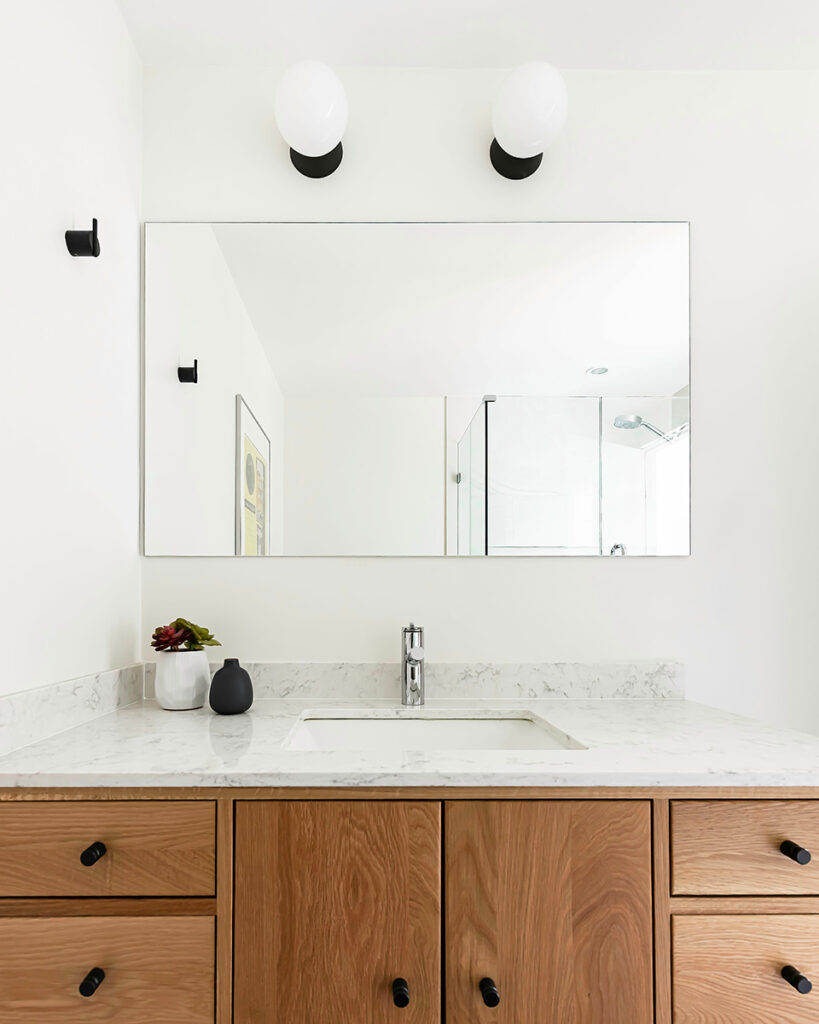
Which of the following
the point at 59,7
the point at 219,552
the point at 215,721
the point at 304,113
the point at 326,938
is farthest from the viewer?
the point at 219,552

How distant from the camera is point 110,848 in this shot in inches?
43.7

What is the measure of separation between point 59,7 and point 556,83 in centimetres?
104

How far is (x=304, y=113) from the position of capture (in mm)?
1688

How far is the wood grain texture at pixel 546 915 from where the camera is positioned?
112cm

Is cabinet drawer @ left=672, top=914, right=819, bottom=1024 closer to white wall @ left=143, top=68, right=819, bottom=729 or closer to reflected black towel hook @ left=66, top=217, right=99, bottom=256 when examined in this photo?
white wall @ left=143, top=68, right=819, bottom=729

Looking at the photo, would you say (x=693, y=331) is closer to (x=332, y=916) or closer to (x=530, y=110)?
(x=530, y=110)

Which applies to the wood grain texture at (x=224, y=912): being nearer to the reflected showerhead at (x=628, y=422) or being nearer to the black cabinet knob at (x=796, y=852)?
the black cabinet knob at (x=796, y=852)

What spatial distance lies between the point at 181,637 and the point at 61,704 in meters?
0.32

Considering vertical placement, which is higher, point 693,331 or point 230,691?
point 693,331

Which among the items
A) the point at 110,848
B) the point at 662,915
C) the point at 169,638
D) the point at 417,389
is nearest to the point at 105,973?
the point at 110,848

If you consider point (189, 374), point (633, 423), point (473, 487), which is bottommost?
point (473, 487)

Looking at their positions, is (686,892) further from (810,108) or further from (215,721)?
(810,108)

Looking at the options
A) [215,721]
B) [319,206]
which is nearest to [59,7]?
[319,206]

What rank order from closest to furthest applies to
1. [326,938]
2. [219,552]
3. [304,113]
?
[326,938], [304,113], [219,552]
